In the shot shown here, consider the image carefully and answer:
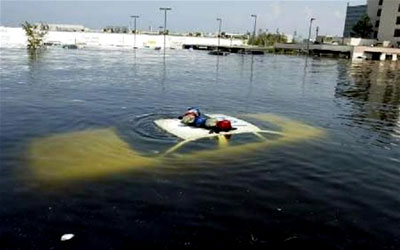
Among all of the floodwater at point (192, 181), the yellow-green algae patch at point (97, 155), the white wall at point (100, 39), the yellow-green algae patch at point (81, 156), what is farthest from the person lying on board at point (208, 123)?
the white wall at point (100, 39)

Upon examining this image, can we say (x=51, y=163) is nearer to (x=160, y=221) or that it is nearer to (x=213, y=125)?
(x=160, y=221)

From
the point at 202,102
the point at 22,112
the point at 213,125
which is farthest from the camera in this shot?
the point at 202,102

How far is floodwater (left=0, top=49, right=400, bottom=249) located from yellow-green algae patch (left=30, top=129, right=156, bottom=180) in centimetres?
5

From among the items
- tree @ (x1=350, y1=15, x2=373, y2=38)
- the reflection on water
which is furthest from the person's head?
tree @ (x1=350, y1=15, x2=373, y2=38)

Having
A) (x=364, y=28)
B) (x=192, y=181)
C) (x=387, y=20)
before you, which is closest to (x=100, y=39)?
(x=364, y=28)

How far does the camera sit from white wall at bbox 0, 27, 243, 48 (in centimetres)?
15112

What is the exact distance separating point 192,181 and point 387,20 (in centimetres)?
14009

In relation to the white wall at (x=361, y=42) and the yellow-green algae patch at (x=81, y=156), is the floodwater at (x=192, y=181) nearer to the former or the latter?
the yellow-green algae patch at (x=81, y=156)

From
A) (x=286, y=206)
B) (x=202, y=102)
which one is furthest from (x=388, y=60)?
(x=286, y=206)

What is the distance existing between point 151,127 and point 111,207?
1235 centimetres

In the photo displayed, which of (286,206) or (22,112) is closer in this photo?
(286,206)

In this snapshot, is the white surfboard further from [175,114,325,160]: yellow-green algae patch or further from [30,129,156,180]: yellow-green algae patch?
[30,129,156,180]: yellow-green algae patch

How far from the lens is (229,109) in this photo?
3569cm

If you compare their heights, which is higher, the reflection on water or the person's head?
the person's head
